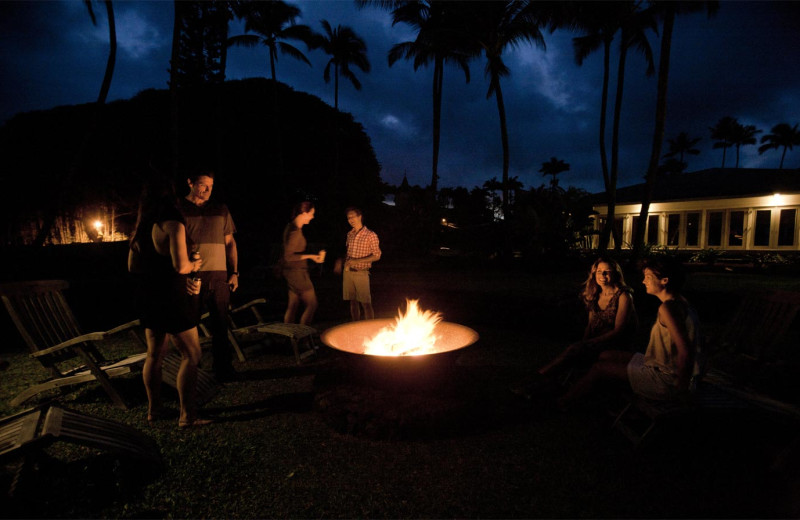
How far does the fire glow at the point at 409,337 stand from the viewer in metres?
4.23

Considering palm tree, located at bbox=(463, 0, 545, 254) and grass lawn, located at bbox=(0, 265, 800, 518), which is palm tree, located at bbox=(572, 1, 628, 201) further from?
grass lawn, located at bbox=(0, 265, 800, 518)

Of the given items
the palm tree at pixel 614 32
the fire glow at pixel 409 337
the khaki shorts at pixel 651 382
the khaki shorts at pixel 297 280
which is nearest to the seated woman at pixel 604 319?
the khaki shorts at pixel 651 382

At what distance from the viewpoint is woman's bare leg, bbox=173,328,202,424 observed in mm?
3111

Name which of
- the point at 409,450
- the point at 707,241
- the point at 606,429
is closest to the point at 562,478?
the point at 606,429

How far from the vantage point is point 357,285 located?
18.6 ft

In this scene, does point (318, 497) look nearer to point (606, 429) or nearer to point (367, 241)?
point (606, 429)

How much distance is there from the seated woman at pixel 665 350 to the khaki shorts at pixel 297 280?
359 centimetres

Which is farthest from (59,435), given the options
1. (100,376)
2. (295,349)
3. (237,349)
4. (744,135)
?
(744,135)

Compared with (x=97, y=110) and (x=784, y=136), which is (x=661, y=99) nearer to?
(x=97, y=110)

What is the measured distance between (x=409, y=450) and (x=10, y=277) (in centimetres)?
1288

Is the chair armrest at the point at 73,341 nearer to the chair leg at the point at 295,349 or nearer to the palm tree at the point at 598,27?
the chair leg at the point at 295,349

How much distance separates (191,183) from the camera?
3670 mm

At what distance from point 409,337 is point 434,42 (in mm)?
18331

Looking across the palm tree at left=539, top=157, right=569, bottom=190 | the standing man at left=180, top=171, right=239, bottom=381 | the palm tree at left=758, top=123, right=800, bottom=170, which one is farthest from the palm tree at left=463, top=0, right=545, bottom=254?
the palm tree at left=758, top=123, right=800, bottom=170
